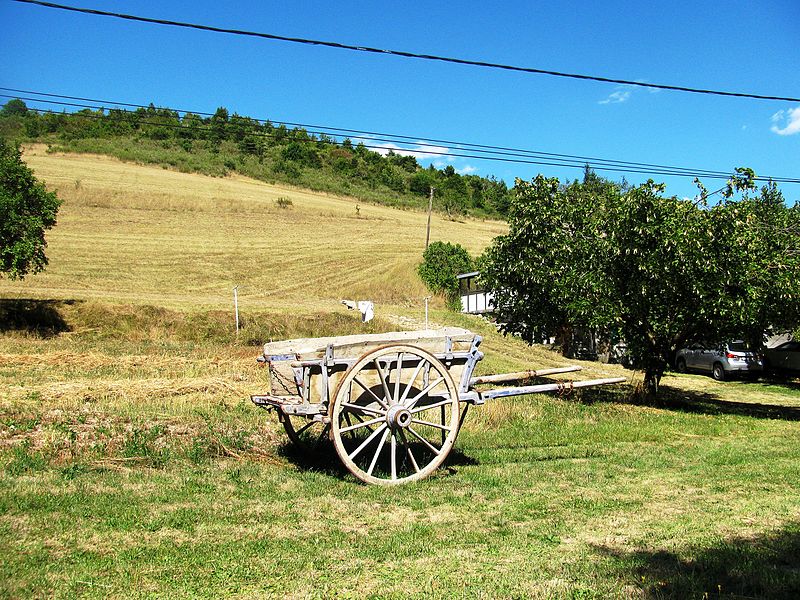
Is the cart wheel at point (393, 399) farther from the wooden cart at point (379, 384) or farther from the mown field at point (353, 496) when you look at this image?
the mown field at point (353, 496)

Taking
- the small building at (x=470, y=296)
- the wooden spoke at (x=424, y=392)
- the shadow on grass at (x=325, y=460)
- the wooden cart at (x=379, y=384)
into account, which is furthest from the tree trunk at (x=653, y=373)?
the small building at (x=470, y=296)

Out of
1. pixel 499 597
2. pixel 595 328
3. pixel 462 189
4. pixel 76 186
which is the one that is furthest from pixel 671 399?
pixel 462 189

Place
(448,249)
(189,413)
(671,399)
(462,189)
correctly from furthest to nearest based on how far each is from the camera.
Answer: (462,189), (448,249), (671,399), (189,413)

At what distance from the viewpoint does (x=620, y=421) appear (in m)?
14.2

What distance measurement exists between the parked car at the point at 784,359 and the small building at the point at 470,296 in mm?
15298

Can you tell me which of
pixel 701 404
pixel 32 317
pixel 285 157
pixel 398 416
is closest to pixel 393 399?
pixel 398 416

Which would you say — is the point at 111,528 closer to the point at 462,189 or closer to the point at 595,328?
the point at 595,328

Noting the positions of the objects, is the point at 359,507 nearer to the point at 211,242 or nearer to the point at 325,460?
the point at 325,460

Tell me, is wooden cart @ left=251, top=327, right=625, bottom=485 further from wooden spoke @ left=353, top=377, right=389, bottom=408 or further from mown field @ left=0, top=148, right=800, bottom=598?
mown field @ left=0, top=148, right=800, bottom=598

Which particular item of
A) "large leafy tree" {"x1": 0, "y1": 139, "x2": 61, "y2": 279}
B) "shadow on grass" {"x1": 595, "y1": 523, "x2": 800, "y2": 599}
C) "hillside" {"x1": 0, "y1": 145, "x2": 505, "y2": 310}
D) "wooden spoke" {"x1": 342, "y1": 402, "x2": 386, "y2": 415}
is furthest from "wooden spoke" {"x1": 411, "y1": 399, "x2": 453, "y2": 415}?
"hillside" {"x1": 0, "y1": 145, "x2": 505, "y2": 310}

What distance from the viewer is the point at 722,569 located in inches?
188

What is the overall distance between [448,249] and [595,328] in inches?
1049

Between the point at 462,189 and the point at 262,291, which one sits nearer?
the point at 262,291

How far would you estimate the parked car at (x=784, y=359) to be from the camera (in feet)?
98.0
